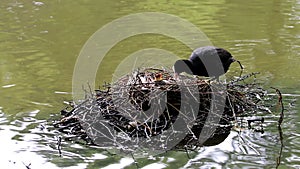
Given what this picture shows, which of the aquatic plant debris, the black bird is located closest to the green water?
the aquatic plant debris

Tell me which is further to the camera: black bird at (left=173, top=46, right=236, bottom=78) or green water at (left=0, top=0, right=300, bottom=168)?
black bird at (left=173, top=46, right=236, bottom=78)

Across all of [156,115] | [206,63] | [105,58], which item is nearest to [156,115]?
[156,115]

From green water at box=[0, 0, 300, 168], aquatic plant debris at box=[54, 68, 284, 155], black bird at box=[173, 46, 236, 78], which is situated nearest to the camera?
green water at box=[0, 0, 300, 168]

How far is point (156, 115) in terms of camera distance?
472 cm

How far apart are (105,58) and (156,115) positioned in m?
3.52

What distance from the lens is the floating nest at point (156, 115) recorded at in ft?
15.0

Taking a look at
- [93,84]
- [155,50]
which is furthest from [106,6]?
[93,84]

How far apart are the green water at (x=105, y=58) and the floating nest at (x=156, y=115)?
7.5 inches

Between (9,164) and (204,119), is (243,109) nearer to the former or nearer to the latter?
(204,119)

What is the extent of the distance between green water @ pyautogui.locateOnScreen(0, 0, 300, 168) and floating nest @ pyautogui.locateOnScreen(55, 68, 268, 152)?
0.63 feet

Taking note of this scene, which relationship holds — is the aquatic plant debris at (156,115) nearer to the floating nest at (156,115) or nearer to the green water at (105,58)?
the floating nest at (156,115)

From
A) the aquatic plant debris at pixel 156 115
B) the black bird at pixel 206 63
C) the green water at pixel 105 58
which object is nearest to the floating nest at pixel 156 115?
the aquatic plant debris at pixel 156 115

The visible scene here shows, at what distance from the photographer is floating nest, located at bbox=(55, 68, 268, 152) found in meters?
4.59

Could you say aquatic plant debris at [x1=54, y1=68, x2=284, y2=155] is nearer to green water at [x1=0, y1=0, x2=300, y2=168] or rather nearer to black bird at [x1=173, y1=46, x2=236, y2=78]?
green water at [x1=0, y1=0, x2=300, y2=168]
